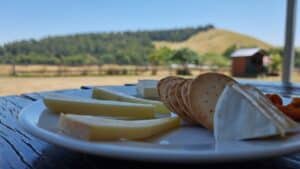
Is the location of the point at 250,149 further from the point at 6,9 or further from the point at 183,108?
the point at 6,9

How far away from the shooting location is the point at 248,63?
12.6 m

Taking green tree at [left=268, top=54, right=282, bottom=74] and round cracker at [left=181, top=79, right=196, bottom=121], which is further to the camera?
green tree at [left=268, top=54, right=282, bottom=74]

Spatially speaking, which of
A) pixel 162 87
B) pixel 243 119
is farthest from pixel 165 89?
pixel 243 119

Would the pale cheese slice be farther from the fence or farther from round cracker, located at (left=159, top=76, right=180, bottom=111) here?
the fence

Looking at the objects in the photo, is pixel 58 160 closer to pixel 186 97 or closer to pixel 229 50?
pixel 186 97

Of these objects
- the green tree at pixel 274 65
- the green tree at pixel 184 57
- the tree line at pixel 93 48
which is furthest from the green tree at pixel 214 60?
the tree line at pixel 93 48

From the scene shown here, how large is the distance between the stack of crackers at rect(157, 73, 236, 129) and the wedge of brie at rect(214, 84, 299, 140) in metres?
0.07

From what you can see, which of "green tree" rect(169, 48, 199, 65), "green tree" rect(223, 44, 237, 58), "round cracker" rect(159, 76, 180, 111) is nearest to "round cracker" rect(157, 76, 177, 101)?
"round cracker" rect(159, 76, 180, 111)

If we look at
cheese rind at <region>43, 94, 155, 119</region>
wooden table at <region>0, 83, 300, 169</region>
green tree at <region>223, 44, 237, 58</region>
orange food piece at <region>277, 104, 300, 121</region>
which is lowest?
green tree at <region>223, 44, 237, 58</region>

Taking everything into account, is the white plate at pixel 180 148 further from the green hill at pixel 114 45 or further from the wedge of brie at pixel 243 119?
the green hill at pixel 114 45

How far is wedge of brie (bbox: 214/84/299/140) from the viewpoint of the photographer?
0.38m

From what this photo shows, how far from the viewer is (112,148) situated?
0.35m

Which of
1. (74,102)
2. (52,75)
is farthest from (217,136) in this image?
(52,75)

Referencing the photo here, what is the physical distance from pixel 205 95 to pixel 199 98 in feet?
0.03
